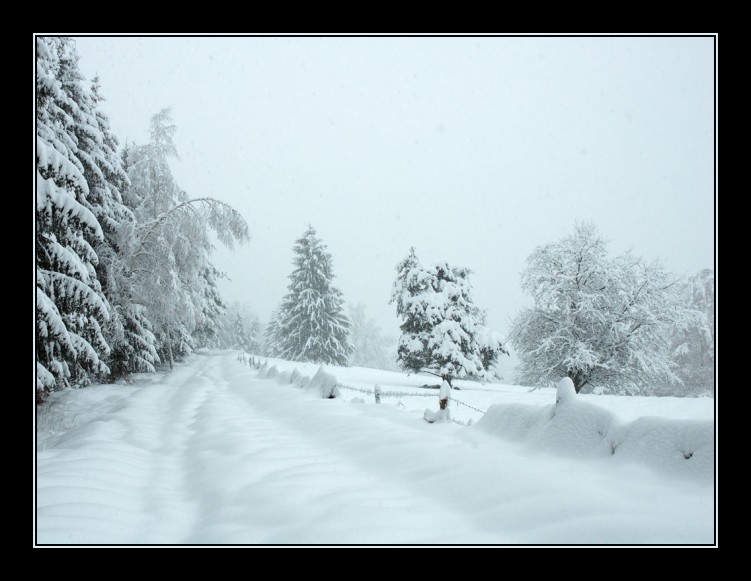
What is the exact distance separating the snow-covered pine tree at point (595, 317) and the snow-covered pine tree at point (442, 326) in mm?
2590

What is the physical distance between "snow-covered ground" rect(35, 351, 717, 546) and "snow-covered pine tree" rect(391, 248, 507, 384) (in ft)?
51.3

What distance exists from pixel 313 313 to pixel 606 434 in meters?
34.9

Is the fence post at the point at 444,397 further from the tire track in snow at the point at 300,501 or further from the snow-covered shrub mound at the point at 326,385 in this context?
the snow-covered shrub mound at the point at 326,385

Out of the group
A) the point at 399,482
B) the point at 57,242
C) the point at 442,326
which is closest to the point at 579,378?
the point at 442,326

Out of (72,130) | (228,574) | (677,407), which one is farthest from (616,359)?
(72,130)

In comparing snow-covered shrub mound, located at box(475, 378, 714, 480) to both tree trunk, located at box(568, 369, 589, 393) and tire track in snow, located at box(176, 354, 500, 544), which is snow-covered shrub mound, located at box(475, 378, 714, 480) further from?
tree trunk, located at box(568, 369, 589, 393)

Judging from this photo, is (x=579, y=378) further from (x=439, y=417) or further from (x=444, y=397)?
(x=439, y=417)

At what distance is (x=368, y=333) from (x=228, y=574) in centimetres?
6778

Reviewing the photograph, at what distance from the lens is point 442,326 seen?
23.2 metres

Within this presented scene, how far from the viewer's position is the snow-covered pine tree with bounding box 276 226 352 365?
38.7 meters

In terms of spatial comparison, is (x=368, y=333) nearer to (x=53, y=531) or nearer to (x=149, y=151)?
(x=149, y=151)

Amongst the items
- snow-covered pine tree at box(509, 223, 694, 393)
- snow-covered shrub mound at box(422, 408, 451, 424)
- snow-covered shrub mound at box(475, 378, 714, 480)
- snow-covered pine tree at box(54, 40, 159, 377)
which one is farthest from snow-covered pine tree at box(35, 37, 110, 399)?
snow-covered pine tree at box(509, 223, 694, 393)

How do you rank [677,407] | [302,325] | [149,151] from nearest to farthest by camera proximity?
[677,407] → [149,151] → [302,325]

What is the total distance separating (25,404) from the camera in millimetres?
3137
